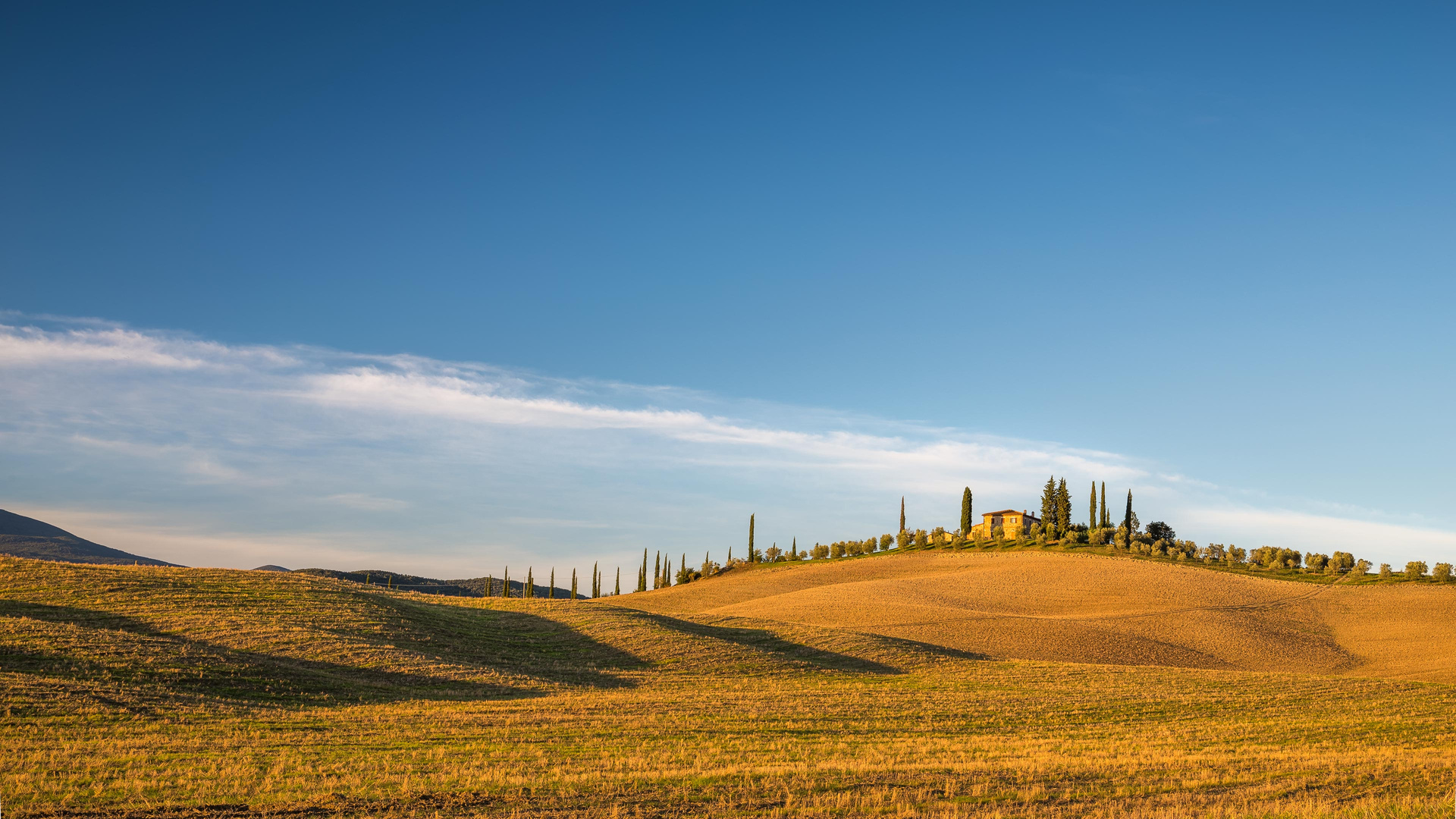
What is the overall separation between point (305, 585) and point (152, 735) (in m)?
35.5

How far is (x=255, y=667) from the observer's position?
37.7 meters

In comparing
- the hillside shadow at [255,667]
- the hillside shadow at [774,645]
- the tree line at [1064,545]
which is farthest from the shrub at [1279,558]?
the hillside shadow at [255,667]

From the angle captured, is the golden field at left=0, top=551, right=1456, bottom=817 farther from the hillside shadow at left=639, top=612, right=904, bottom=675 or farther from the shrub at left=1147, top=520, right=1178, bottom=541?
the shrub at left=1147, top=520, right=1178, bottom=541

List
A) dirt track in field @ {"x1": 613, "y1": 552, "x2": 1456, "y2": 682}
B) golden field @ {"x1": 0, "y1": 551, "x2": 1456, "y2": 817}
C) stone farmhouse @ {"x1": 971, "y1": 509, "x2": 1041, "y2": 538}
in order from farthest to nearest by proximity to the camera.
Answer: stone farmhouse @ {"x1": 971, "y1": 509, "x2": 1041, "y2": 538} < dirt track in field @ {"x1": 613, "y1": 552, "x2": 1456, "y2": 682} < golden field @ {"x1": 0, "y1": 551, "x2": 1456, "y2": 817}

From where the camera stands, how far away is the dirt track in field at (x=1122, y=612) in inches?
2414

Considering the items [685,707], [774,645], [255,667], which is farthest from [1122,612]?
[255,667]

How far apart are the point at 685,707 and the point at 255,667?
61.1 feet

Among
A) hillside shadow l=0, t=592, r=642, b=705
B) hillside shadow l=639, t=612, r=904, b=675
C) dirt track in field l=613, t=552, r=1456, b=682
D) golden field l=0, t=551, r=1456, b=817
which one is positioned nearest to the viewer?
golden field l=0, t=551, r=1456, b=817

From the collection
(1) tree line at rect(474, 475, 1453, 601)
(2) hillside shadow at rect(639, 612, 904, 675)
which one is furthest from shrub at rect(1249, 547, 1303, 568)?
(2) hillside shadow at rect(639, 612, 904, 675)

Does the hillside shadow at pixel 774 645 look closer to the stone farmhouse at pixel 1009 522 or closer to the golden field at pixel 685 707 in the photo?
the golden field at pixel 685 707

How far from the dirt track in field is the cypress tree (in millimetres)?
18941

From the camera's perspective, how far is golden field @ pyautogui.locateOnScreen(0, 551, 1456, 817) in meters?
18.2

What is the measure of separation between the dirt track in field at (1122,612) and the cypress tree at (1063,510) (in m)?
18.9

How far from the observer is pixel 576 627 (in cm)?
5781
